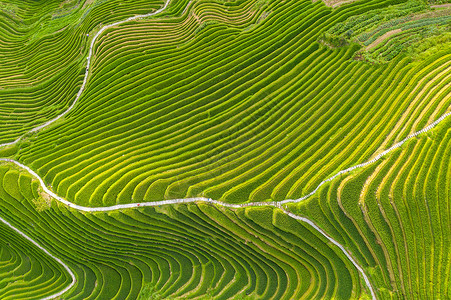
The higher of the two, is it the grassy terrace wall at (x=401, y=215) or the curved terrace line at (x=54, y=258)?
the grassy terrace wall at (x=401, y=215)

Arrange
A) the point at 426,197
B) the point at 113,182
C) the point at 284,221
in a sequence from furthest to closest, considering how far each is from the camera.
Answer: the point at 113,182 < the point at 284,221 < the point at 426,197

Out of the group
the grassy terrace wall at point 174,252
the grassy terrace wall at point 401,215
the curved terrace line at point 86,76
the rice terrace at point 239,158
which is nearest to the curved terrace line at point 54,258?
the rice terrace at point 239,158

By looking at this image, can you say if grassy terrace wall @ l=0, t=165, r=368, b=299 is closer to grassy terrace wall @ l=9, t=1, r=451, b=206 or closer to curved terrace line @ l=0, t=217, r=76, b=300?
curved terrace line @ l=0, t=217, r=76, b=300

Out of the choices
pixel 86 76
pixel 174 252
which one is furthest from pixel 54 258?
A: pixel 86 76

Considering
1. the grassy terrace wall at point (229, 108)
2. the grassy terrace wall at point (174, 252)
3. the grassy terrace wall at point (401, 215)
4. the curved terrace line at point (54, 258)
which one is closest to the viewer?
the grassy terrace wall at point (401, 215)

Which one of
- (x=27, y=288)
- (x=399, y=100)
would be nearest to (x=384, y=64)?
(x=399, y=100)

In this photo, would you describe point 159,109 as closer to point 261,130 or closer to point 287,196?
point 261,130

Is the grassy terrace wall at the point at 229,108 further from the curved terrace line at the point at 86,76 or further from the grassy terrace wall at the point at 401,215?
the grassy terrace wall at the point at 401,215
